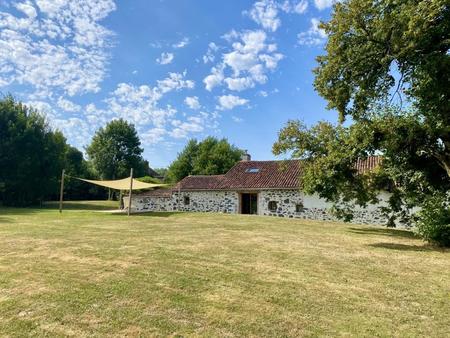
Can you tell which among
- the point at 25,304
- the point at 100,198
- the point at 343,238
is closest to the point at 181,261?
the point at 25,304

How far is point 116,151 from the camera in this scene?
41094mm

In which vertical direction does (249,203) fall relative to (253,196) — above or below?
below

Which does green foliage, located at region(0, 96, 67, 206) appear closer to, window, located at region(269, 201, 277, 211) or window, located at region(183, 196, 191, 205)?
window, located at region(183, 196, 191, 205)

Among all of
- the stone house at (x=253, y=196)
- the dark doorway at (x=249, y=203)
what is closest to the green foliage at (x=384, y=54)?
the stone house at (x=253, y=196)

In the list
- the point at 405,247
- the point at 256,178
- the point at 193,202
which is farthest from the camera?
the point at 193,202

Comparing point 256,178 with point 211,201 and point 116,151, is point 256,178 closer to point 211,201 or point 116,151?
point 211,201

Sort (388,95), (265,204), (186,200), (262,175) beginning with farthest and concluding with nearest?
(186,200)
(262,175)
(265,204)
(388,95)

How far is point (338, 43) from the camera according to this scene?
969 centimetres

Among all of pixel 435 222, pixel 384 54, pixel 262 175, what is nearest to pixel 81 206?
pixel 262 175

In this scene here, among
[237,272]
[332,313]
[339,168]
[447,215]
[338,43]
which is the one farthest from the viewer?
[339,168]

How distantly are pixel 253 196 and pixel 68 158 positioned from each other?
28.9 meters

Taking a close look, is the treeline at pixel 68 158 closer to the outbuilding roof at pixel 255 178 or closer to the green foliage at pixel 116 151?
the green foliage at pixel 116 151

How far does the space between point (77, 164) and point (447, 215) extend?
134ft

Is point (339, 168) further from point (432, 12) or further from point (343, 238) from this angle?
point (432, 12)
